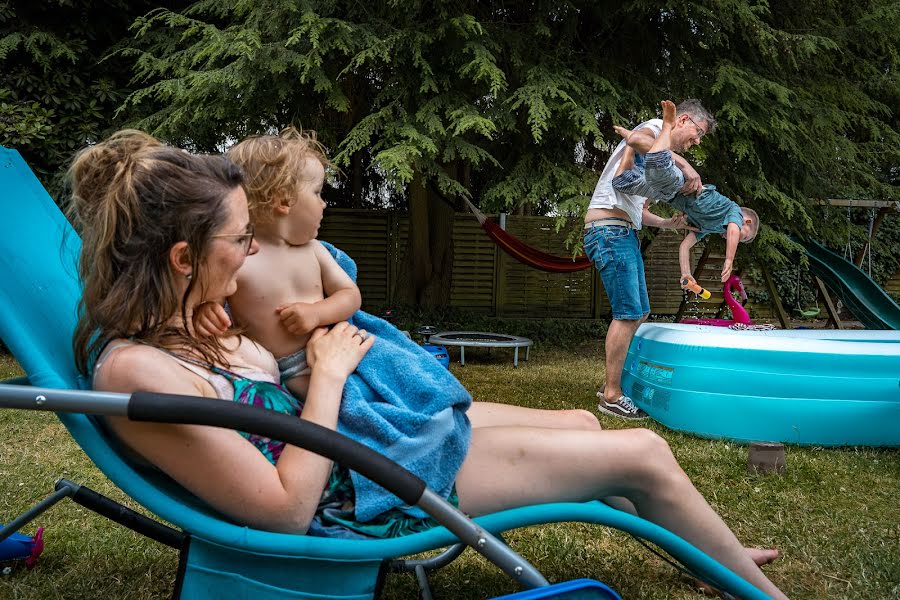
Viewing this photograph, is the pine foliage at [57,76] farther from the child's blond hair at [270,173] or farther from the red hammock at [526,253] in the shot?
the child's blond hair at [270,173]

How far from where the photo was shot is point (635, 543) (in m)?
2.43

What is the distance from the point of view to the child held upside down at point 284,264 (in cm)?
155

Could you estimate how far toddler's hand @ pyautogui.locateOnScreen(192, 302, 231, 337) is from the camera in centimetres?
133

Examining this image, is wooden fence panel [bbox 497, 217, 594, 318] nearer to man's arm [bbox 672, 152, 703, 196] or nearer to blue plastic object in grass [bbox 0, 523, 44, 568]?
man's arm [bbox 672, 152, 703, 196]

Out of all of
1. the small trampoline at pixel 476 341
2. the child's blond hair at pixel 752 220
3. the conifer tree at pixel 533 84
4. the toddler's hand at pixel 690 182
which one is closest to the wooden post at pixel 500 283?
the conifer tree at pixel 533 84

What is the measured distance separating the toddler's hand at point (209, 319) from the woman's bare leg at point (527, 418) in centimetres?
68

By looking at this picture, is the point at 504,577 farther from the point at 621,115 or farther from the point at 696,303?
the point at 696,303

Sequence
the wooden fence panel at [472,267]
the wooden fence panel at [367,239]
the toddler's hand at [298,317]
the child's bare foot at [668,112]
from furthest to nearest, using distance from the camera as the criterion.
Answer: the wooden fence panel at [472,267] → the wooden fence panel at [367,239] → the child's bare foot at [668,112] → the toddler's hand at [298,317]

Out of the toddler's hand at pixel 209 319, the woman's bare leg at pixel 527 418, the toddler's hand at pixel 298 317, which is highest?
the toddler's hand at pixel 209 319

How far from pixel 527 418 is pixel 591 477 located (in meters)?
0.44

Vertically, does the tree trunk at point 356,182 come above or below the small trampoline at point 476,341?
above

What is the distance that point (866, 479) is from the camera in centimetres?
315

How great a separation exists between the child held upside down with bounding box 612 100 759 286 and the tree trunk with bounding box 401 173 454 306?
157 inches

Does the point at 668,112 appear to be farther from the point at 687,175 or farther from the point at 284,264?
the point at 284,264
